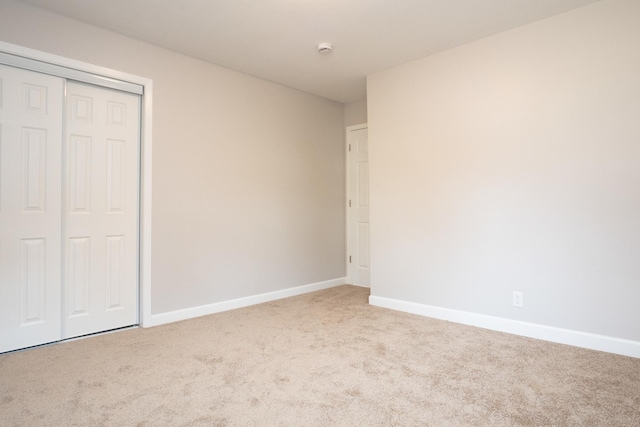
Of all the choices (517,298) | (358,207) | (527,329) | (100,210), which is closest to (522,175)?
(517,298)

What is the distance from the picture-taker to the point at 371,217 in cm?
404

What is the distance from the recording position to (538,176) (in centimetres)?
292

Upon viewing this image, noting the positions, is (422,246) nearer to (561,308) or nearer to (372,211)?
(372,211)

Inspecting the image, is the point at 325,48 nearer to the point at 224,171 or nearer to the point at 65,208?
the point at 224,171

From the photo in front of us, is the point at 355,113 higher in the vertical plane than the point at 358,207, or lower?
higher

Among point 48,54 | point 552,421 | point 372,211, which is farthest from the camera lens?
point 372,211

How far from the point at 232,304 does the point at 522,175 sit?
9.71 feet

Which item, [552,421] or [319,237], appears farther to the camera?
[319,237]

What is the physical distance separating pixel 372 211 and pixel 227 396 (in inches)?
99.0

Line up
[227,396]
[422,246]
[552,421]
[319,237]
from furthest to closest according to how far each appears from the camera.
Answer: [319,237], [422,246], [227,396], [552,421]

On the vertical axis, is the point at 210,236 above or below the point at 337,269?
above

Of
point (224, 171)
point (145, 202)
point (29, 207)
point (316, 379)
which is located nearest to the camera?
→ point (316, 379)

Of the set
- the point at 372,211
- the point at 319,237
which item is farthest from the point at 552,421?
the point at 319,237

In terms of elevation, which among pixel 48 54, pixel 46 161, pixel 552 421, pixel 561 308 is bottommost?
pixel 552 421
